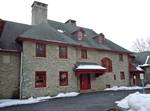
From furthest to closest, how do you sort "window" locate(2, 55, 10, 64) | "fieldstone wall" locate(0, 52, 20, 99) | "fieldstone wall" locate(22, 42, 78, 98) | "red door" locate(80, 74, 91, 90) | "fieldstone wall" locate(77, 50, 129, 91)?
1. "fieldstone wall" locate(77, 50, 129, 91)
2. "red door" locate(80, 74, 91, 90)
3. "fieldstone wall" locate(22, 42, 78, 98)
4. "window" locate(2, 55, 10, 64)
5. "fieldstone wall" locate(0, 52, 20, 99)

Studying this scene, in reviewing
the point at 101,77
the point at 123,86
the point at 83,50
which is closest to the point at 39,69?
the point at 83,50

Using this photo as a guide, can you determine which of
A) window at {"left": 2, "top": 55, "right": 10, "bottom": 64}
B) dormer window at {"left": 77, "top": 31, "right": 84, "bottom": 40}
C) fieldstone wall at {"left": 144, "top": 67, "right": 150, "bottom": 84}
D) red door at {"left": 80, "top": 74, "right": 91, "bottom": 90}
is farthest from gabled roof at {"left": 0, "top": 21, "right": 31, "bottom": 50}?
fieldstone wall at {"left": 144, "top": 67, "right": 150, "bottom": 84}

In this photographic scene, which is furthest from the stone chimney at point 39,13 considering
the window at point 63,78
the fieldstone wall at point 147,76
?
the fieldstone wall at point 147,76

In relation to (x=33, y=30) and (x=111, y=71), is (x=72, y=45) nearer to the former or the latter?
(x=33, y=30)

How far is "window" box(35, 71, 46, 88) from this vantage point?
17.6m

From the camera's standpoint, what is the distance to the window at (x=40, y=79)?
1758 cm

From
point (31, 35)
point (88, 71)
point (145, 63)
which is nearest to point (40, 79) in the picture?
point (31, 35)

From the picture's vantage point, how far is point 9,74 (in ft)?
53.6

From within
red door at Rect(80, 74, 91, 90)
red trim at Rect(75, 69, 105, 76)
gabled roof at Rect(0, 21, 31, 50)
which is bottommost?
red door at Rect(80, 74, 91, 90)

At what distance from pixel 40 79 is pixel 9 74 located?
10.0ft

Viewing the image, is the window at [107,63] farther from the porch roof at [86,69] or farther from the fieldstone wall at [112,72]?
the porch roof at [86,69]

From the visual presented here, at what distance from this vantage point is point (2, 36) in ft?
59.9

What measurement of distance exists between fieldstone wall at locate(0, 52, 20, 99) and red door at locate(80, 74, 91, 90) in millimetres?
7767

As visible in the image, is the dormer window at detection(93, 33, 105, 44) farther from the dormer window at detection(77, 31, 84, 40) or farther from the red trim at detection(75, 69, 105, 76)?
the red trim at detection(75, 69, 105, 76)
